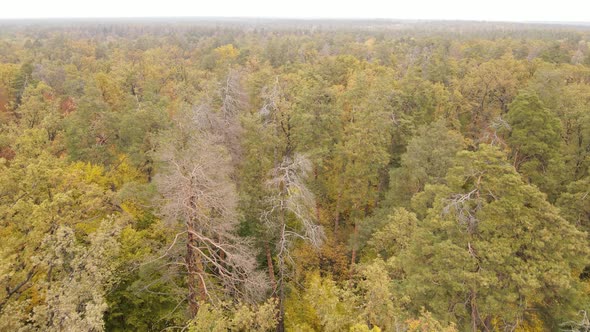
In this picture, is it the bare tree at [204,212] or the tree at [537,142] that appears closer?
the bare tree at [204,212]

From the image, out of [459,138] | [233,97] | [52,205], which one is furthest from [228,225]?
[459,138]

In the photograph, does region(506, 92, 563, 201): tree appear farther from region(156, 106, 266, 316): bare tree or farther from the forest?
region(156, 106, 266, 316): bare tree

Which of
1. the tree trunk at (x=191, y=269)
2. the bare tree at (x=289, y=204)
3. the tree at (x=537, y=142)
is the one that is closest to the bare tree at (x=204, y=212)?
the tree trunk at (x=191, y=269)

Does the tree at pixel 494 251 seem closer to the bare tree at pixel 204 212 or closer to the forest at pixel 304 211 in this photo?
the forest at pixel 304 211

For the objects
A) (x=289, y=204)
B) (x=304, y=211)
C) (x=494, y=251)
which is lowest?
(x=304, y=211)

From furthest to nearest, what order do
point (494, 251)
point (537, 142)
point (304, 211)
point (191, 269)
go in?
point (537, 142)
point (304, 211)
point (191, 269)
point (494, 251)

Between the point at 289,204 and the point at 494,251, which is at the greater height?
the point at 494,251

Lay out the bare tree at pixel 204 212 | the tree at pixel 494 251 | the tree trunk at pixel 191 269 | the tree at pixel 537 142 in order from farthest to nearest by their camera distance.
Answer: the tree at pixel 537 142 → the tree trunk at pixel 191 269 → the bare tree at pixel 204 212 → the tree at pixel 494 251

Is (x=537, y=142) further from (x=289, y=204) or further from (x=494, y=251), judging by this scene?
(x=289, y=204)

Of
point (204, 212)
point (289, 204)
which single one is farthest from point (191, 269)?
point (289, 204)
